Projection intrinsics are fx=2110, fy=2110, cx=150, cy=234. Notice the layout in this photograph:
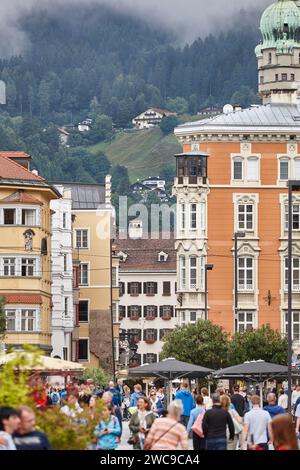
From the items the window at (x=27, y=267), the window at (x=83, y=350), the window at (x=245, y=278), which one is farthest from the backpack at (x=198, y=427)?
the window at (x=83, y=350)

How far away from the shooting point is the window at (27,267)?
10625 centimetres

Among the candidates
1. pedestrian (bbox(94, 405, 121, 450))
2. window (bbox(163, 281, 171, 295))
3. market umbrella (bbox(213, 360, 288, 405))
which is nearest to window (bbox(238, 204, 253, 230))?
market umbrella (bbox(213, 360, 288, 405))

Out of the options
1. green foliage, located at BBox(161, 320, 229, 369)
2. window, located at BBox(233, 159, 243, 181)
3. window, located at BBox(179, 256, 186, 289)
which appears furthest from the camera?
window, located at BBox(233, 159, 243, 181)

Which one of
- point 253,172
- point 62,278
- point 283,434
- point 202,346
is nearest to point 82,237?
point 62,278

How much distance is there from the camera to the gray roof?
415 ft

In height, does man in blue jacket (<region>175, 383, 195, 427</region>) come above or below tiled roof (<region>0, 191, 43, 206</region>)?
below

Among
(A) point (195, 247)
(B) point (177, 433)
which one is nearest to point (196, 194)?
(A) point (195, 247)

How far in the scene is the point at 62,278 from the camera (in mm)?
131000

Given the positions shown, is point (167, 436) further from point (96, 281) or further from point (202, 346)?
point (96, 281)

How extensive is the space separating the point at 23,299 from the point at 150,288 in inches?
3040

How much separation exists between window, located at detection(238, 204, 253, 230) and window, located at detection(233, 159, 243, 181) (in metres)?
1.69

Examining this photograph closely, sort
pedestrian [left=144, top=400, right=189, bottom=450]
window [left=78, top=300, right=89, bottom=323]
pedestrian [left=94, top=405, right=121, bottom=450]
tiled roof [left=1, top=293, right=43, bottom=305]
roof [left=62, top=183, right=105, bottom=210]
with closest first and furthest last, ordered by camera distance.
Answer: pedestrian [left=144, top=400, right=189, bottom=450], pedestrian [left=94, top=405, right=121, bottom=450], tiled roof [left=1, top=293, right=43, bottom=305], window [left=78, top=300, right=89, bottom=323], roof [left=62, top=183, right=105, bottom=210]

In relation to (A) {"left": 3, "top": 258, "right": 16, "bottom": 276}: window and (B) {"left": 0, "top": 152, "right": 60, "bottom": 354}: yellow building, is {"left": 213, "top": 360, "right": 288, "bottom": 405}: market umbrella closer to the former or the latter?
(B) {"left": 0, "top": 152, "right": 60, "bottom": 354}: yellow building
